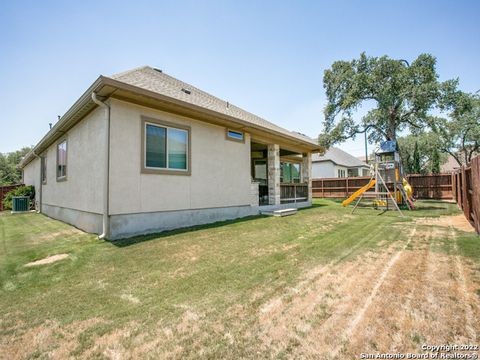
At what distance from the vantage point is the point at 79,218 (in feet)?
24.5

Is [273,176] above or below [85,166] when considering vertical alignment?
below

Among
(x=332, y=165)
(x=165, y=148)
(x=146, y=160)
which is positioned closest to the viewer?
(x=146, y=160)

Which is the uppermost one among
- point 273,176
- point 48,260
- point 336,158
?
point 336,158

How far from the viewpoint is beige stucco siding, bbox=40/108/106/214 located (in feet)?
20.0

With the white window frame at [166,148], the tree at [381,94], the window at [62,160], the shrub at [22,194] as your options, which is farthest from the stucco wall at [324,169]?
the shrub at [22,194]

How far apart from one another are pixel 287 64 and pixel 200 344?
38.2ft

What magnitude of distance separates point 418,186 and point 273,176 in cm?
1429

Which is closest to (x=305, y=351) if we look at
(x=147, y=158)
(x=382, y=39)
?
(x=147, y=158)

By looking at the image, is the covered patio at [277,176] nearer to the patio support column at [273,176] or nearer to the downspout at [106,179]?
the patio support column at [273,176]

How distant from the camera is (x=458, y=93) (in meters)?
14.7

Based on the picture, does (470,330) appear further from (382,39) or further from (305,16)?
(382,39)

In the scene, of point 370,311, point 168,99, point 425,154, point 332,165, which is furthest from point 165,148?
point 425,154

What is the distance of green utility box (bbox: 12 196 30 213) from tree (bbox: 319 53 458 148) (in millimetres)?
20545

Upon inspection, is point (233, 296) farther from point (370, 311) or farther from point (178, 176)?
point (178, 176)
